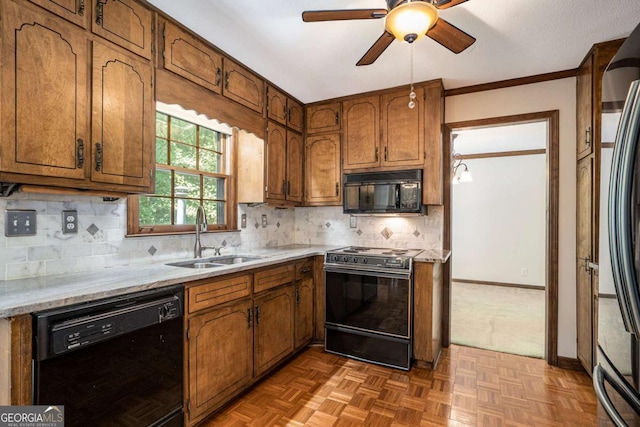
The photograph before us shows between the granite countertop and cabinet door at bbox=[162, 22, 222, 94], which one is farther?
cabinet door at bbox=[162, 22, 222, 94]

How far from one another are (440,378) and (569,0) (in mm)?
2668

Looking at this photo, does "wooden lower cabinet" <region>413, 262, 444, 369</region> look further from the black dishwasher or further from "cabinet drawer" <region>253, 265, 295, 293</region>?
the black dishwasher

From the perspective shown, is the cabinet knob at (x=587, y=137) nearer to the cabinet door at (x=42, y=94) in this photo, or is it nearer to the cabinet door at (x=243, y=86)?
the cabinet door at (x=243, y=86)

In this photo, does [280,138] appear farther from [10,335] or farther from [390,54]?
[10,335]

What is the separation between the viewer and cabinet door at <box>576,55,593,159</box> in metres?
2.36

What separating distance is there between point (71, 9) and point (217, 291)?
162 centimetres

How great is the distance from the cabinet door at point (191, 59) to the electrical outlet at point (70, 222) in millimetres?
1040

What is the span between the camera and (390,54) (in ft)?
7.85

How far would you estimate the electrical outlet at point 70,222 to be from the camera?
1.73 meters

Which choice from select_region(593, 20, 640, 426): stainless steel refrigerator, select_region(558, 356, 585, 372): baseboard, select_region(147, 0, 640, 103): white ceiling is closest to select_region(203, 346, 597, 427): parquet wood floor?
select_region(558, 356, 585, 372): baseboard

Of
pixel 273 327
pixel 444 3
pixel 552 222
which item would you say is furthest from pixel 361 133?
pixel 273 327

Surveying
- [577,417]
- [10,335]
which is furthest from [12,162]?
[577,417]

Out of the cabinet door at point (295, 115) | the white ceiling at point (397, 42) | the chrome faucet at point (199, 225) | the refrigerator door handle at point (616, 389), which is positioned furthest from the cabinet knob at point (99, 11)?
the refrigerator door handle at point (616, 389)

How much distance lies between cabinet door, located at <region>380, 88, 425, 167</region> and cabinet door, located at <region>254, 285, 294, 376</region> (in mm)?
1621
